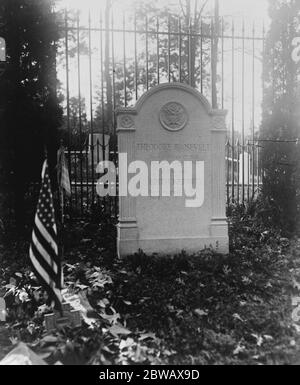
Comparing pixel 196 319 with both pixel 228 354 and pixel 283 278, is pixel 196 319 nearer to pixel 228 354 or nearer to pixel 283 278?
pixel 228 354

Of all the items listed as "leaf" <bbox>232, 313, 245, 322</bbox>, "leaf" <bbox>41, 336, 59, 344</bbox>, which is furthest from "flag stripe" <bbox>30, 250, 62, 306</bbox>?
"leaf" <bbox>232, 313, 245, 322</bbox>

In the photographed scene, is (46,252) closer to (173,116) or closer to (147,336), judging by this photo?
(147,336)

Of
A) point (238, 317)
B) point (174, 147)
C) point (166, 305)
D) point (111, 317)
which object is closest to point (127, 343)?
point (111, 317)

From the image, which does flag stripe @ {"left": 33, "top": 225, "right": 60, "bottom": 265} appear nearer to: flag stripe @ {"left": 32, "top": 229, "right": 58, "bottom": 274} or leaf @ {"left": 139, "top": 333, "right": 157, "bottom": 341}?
flag stripe @ {"left": 32, "top": 229, "right": 58, "bottom": 274}

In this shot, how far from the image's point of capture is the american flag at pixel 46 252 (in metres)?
3.57

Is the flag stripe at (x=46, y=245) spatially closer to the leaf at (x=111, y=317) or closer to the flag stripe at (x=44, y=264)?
the flag stripe at (x=44, y=264)

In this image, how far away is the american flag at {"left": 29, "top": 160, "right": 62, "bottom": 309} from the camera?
357 cm

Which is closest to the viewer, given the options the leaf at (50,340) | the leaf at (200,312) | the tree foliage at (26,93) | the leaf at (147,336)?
the leaf at (50,340)

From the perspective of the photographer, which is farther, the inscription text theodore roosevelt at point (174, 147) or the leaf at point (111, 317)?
the inscription text theodore roosevelt at point (174, 147)

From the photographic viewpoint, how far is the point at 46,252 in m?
3.58

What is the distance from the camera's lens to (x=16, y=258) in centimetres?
567

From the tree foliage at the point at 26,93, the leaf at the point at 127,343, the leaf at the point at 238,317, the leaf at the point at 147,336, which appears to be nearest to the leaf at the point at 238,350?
the leaf at the point at 238,317

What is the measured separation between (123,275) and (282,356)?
2287mm

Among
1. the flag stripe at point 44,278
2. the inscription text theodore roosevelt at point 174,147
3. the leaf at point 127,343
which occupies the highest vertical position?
the inscription text theodore roosevelt at point 174,147
